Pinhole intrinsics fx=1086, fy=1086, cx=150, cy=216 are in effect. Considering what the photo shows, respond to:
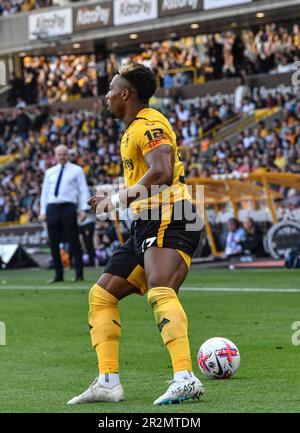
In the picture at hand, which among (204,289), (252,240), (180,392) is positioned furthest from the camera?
(252,240)

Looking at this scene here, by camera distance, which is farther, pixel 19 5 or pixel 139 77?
pixel 19 5

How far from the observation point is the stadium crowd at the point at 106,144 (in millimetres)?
30828

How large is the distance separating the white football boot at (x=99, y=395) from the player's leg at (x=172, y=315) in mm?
402

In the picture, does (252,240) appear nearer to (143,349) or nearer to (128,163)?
(143,349)

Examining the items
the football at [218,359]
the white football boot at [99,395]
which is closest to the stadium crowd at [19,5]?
the football at [218,359]

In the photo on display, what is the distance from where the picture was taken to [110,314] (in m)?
7.25

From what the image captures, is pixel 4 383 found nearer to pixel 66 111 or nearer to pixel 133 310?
pixel 133 310

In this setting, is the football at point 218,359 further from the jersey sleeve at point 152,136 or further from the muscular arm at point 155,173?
the jersey sleeve at point 152,136

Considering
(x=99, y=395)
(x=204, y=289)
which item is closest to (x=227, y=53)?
(x=204, y=289)

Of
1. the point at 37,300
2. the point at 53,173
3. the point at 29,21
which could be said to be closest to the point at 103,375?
the point at 37,300

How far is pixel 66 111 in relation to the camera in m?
45.8

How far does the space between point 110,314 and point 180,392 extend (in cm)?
82

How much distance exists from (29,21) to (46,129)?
4.41m

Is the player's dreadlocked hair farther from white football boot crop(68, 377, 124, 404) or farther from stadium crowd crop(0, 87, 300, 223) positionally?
stadium crowd crop(0, 87, 300, 223)
